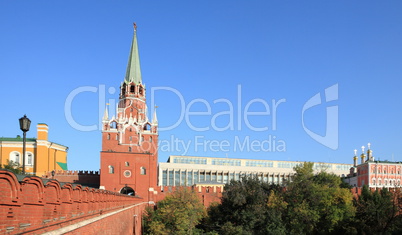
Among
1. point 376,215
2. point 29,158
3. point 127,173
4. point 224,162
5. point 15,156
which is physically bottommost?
point 376,215

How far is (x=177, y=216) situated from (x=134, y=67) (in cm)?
2531

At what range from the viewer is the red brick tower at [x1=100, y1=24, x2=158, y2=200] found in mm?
49531

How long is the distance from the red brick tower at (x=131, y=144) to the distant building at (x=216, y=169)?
32.8 m

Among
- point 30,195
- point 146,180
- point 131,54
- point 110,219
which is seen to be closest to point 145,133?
point 146,180

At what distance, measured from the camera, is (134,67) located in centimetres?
5744

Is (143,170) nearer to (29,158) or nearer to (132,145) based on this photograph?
(132,145)

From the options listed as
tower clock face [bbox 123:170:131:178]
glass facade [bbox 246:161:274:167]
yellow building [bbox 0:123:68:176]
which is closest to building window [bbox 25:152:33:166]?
yellow building [bbox 0:123:68:176]

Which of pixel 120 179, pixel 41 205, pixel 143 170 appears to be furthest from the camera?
pixel 143 170

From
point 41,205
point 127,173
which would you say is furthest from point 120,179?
point 41,205

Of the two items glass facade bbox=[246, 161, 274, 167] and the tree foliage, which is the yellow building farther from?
glass facade bbox=[246, 161, 274, 167]

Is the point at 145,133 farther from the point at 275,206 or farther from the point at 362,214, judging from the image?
the point at 362,214

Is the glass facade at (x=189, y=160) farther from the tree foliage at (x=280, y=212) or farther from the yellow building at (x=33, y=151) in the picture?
the tree foliage at (x=280, y=212)

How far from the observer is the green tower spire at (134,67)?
56438 mm

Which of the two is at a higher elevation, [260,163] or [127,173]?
[127,173]
